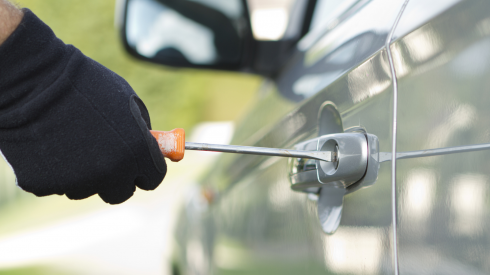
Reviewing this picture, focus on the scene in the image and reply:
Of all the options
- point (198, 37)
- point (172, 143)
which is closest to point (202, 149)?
point (172, 143)

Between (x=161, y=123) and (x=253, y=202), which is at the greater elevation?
(x=161, y=123)

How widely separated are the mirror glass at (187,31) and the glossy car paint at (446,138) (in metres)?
0.91

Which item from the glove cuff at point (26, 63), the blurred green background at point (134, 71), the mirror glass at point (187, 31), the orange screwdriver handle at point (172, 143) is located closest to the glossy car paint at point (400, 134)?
the orange screwdriver handle at point (172, 143)

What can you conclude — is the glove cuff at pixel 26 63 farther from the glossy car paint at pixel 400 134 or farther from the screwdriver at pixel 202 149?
the glossy car paint at pixel 400 134

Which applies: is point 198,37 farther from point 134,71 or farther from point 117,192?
point 134,71

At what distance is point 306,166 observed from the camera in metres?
0.84

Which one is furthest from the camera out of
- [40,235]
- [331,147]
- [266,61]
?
[40,235]

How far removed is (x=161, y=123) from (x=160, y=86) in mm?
939

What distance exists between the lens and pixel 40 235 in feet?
15.1

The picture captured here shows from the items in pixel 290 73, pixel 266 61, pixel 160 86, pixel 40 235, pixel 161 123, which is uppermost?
pixel 160 86

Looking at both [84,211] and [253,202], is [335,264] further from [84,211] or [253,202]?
[84,211]

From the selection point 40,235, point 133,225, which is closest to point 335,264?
point 133,225

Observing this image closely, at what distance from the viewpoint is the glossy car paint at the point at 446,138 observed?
50 cm

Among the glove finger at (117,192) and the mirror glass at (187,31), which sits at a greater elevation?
the mirror glass at (187,31)
